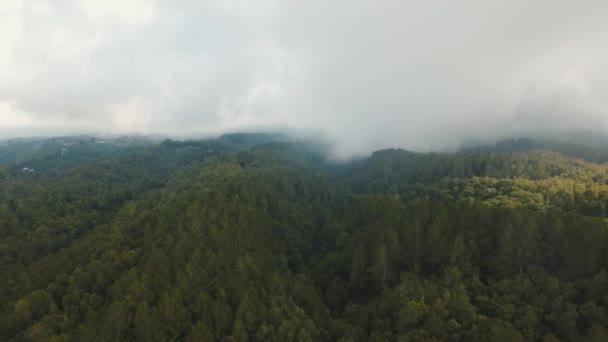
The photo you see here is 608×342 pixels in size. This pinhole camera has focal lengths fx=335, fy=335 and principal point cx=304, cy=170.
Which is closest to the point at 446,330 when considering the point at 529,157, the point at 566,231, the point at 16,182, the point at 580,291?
the point at 580,291

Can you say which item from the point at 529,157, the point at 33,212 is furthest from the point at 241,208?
the point at 529,157

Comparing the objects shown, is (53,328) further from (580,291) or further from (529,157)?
(529,157)

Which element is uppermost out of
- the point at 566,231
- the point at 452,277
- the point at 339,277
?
the point at 566,231

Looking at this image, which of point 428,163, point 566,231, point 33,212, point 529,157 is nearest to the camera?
point 566,231

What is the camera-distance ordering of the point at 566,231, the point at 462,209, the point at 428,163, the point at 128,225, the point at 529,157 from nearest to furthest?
the point at 566,231 → the point at 462,209 → the point at 128,225 → the point at 529,157 → the point at 428,163

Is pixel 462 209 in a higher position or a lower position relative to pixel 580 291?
higher

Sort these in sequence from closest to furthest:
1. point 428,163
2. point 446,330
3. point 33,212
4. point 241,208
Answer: point 446,330
point 241,208
point 33,212
point 428,163

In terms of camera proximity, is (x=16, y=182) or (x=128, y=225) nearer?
(x=128, y=225)

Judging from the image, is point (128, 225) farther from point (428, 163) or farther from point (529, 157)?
point (529, 157)

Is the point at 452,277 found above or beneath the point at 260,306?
above
